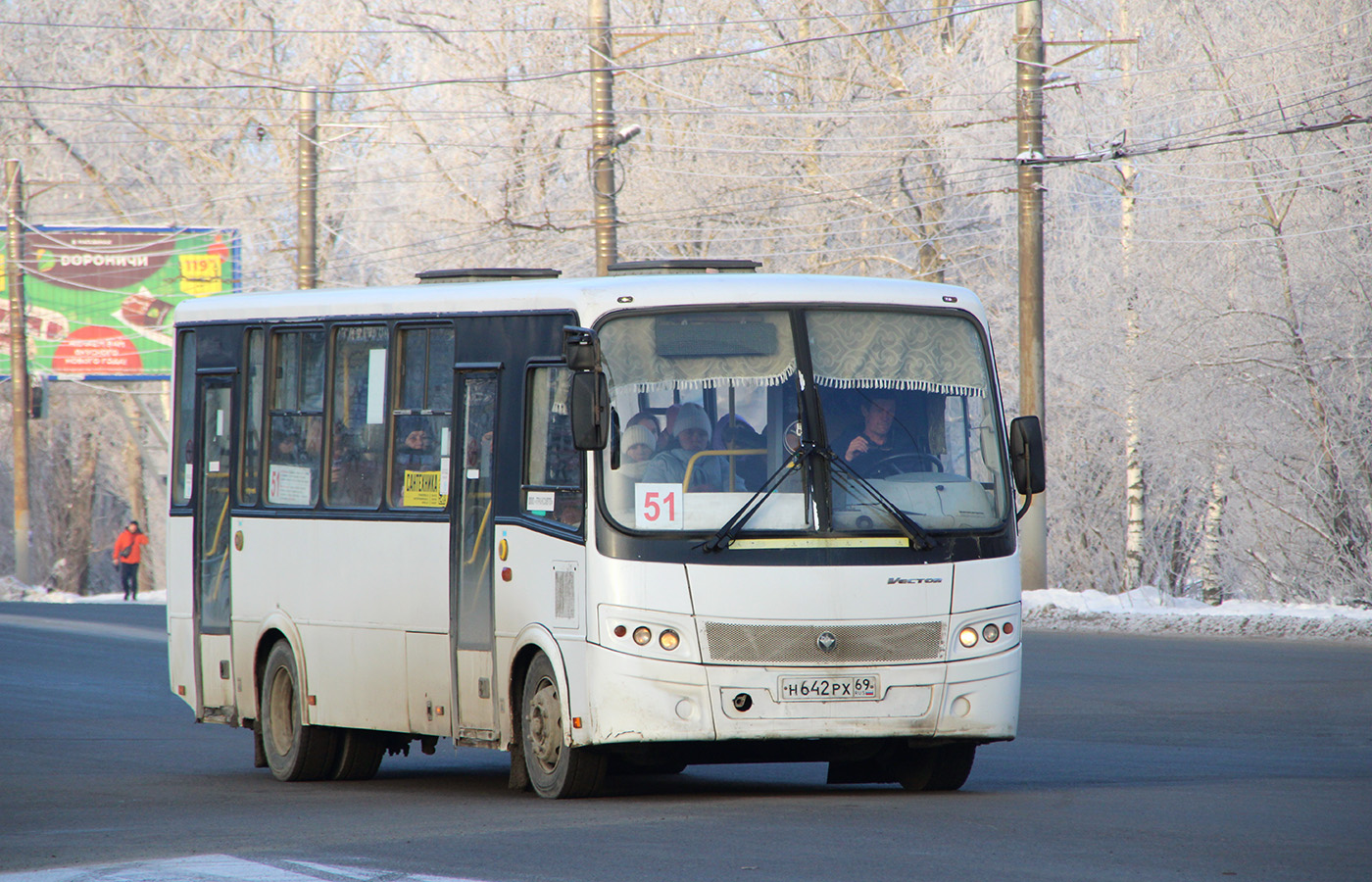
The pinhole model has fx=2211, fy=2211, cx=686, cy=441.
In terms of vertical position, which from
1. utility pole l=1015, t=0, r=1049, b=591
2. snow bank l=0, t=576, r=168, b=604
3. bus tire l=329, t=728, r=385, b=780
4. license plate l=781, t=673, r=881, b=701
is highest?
utility pole l=1015, t=0, r=1049, b=591

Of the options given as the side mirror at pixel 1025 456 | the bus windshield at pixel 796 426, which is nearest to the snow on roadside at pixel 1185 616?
the side mirror at pixel 1025 456

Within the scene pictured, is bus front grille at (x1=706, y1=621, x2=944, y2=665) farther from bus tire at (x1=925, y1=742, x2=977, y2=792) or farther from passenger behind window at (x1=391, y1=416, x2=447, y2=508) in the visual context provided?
passenger behind window at (x1=391, y1=416, x2=447, y2=508)

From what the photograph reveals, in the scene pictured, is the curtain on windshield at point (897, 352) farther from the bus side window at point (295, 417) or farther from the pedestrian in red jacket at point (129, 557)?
the pedestrian in red jacket at point (129, 557)

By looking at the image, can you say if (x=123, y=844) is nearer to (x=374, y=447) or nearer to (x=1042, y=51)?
(x=374, y=447)

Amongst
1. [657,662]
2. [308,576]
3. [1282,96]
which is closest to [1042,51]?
[1282,96]

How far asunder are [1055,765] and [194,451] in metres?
5.77

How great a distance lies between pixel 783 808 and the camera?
10.5 metres

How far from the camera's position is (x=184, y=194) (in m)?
54.1

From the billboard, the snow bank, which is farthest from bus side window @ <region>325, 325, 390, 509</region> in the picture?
the billboard

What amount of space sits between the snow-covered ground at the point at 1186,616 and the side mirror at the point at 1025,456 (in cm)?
1330

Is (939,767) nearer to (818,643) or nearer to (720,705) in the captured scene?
(818,643)

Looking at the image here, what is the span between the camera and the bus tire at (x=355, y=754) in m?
13.2

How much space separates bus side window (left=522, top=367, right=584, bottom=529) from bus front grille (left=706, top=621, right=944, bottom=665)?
3.07 ft

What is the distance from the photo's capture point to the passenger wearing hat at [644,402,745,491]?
34.8 feet
